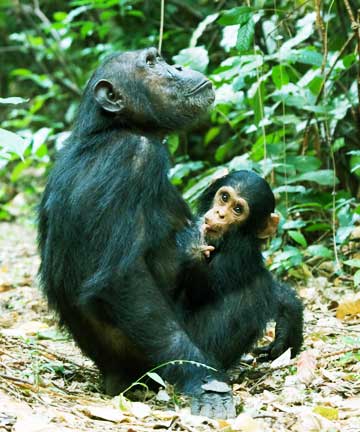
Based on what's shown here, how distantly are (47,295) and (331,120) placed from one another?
12.4 ft

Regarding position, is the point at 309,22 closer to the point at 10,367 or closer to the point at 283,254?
the point at 283,254

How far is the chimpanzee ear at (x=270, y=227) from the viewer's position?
17.8ft

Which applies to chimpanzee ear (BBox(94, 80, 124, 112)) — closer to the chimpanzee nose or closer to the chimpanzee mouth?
the chimpanzee mouth

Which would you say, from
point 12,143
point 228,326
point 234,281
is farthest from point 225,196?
point 12,143

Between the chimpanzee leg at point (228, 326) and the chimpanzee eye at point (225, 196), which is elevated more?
the chimpanzee eye at point (225, 196)

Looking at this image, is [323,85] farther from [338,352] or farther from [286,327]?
[338,352]

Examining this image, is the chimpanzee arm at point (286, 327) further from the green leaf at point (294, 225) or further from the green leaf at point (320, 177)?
the green leaf at point (320, 177)

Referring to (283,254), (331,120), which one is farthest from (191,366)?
(331,120)

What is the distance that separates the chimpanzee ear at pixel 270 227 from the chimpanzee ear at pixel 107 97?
127cm

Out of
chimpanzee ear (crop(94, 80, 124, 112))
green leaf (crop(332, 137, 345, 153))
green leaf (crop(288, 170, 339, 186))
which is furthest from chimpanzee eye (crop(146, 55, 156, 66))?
green leaf (crop(332, 137, 345, 153))

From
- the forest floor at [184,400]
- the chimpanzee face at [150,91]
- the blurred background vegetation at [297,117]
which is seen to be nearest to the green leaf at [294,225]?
the blurred background vegetation at [297,117]

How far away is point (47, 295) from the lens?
507 cm

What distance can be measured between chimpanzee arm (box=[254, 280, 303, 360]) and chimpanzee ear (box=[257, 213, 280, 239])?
0.34 meters

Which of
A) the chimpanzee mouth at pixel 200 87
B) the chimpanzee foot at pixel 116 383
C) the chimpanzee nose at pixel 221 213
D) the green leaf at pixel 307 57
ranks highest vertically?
the green leaf at pixel 307 57
